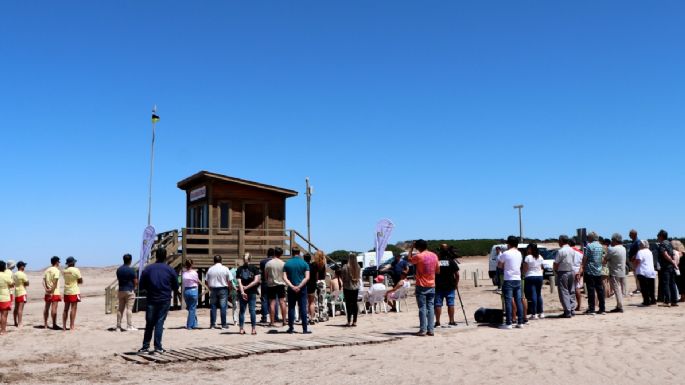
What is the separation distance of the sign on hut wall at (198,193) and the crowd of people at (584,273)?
1287cm

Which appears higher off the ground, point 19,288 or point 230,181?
point 230,181

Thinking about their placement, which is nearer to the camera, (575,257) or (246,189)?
(575,257)

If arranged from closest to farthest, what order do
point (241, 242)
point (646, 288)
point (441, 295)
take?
point (441, 295) → point (646, 288) → point (241, 242)

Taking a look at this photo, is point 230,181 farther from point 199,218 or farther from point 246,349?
point 246,349

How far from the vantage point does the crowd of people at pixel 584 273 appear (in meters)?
11.2

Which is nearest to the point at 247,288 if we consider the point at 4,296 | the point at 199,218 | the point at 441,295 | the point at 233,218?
the point at 441,295

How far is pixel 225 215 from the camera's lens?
2266cm

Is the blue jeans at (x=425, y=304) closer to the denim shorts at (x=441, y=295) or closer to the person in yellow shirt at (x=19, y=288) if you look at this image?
the denim shorts at (x=441, y=295)

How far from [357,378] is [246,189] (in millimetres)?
16398

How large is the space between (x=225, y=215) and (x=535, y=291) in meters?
13.4

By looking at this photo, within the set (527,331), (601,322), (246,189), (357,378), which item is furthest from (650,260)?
(246,189)

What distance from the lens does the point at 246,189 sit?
22.9m

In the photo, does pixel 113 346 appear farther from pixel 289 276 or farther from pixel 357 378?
pixel 357 378

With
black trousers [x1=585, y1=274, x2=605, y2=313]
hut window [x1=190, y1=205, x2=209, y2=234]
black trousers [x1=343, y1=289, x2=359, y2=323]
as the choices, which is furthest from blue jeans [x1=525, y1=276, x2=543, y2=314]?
hut window [x1=190, y1=205, x2=209, y2=234]
